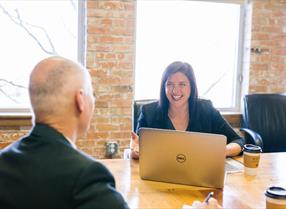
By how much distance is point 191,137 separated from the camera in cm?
165

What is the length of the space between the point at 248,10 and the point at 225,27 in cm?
26

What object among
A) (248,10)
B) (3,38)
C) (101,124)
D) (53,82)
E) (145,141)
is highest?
(248,10)

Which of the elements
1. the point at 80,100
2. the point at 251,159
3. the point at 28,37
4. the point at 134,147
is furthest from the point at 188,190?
the point at 28,37

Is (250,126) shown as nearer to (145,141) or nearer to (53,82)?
(145,141)

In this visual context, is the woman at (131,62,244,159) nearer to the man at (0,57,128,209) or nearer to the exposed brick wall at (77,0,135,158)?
the exposed brick wall at (77,0,135,158)

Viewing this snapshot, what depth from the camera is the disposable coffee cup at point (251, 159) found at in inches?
71.2

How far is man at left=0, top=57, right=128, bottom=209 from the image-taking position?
971 mm

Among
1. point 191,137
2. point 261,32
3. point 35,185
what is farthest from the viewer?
point 261,32

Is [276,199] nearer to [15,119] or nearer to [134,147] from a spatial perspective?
[134,147]

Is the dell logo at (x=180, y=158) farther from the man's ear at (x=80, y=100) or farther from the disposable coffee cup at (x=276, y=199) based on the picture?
the man's ear at (x=80, y=100)

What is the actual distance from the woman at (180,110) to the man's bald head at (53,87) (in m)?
1.36

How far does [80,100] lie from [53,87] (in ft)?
0.28

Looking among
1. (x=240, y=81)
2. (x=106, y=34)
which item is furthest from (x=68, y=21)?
(x=240, y=81)

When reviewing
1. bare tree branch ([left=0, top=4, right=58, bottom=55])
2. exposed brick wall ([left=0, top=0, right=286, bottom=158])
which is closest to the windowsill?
exposed brick wall ([left=0, top=0, right=286, bottom=158])
